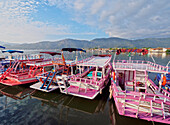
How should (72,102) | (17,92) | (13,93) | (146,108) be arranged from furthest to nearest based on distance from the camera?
(17,92), (13,93), (72,102), (146,108)

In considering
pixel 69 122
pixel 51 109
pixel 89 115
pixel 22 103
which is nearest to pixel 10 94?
pixel 22 103

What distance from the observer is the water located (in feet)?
26.9

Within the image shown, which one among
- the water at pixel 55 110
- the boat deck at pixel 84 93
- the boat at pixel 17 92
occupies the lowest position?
the water at pixel 55 110

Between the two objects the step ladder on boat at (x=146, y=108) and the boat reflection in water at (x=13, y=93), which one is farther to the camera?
the boat reflection in water at (x=13, y=93)

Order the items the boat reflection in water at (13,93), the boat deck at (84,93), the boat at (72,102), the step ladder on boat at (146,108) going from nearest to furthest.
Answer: the step ladder on boat at (146,108) → the boat at (72,102) → the boat deck at (84,93) → the boat reflection in water at (13,93)

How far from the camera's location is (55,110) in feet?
32.4

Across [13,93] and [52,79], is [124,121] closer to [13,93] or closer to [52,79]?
[52,79]

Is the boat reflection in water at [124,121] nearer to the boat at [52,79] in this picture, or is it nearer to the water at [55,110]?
the water at [55,110]

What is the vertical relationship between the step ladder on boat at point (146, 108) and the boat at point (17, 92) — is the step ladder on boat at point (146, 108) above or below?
above

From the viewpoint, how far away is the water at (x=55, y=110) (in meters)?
8.21

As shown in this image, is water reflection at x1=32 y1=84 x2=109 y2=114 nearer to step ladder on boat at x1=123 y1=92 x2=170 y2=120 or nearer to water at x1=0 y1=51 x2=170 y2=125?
water at x1=0 y1=51 x2=170 y2=125

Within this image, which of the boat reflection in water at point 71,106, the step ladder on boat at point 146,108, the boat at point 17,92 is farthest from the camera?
the boat at point 17,92

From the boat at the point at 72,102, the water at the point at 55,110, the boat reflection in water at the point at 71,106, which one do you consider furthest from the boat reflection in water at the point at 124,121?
the boat at the point at 72,102

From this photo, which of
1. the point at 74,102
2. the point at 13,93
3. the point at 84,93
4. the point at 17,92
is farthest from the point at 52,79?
the point at 13,93
